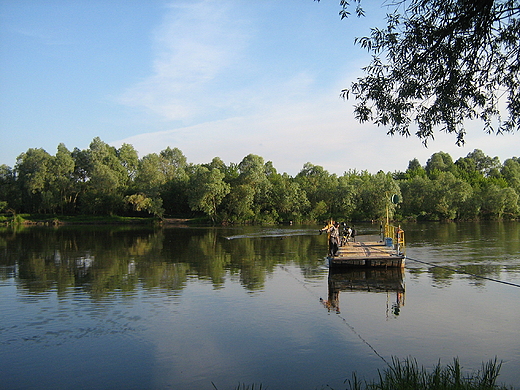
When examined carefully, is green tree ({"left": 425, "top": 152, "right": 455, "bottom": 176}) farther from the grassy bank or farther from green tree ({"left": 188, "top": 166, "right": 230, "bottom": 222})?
the grassy bank

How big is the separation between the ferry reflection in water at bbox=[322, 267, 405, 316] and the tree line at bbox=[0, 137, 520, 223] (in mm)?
59909

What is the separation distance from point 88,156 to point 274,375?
309 feet

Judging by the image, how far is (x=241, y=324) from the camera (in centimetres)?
1387

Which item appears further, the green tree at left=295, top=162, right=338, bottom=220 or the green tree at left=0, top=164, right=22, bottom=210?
the green tree at left=295, top=162, right=338, bottom=220

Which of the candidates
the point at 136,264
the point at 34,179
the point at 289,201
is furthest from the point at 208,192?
the point at 136,264

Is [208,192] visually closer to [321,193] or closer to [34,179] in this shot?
[321,193]

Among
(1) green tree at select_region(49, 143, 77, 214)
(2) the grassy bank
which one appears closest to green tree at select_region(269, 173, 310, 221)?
(2) the grassy bank

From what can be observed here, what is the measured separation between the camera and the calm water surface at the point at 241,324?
10.2 meters

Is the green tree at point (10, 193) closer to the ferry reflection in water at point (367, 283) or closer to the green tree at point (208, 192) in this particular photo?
the green tree at point (208, 192)

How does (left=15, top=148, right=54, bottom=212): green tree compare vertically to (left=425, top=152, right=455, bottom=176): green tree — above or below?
below

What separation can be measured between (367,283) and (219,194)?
63.5 meters

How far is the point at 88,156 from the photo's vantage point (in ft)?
315

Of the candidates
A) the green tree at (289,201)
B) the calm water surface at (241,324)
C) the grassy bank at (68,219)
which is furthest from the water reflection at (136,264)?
the green tree at (289,201)

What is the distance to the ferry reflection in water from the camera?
16578 mm
